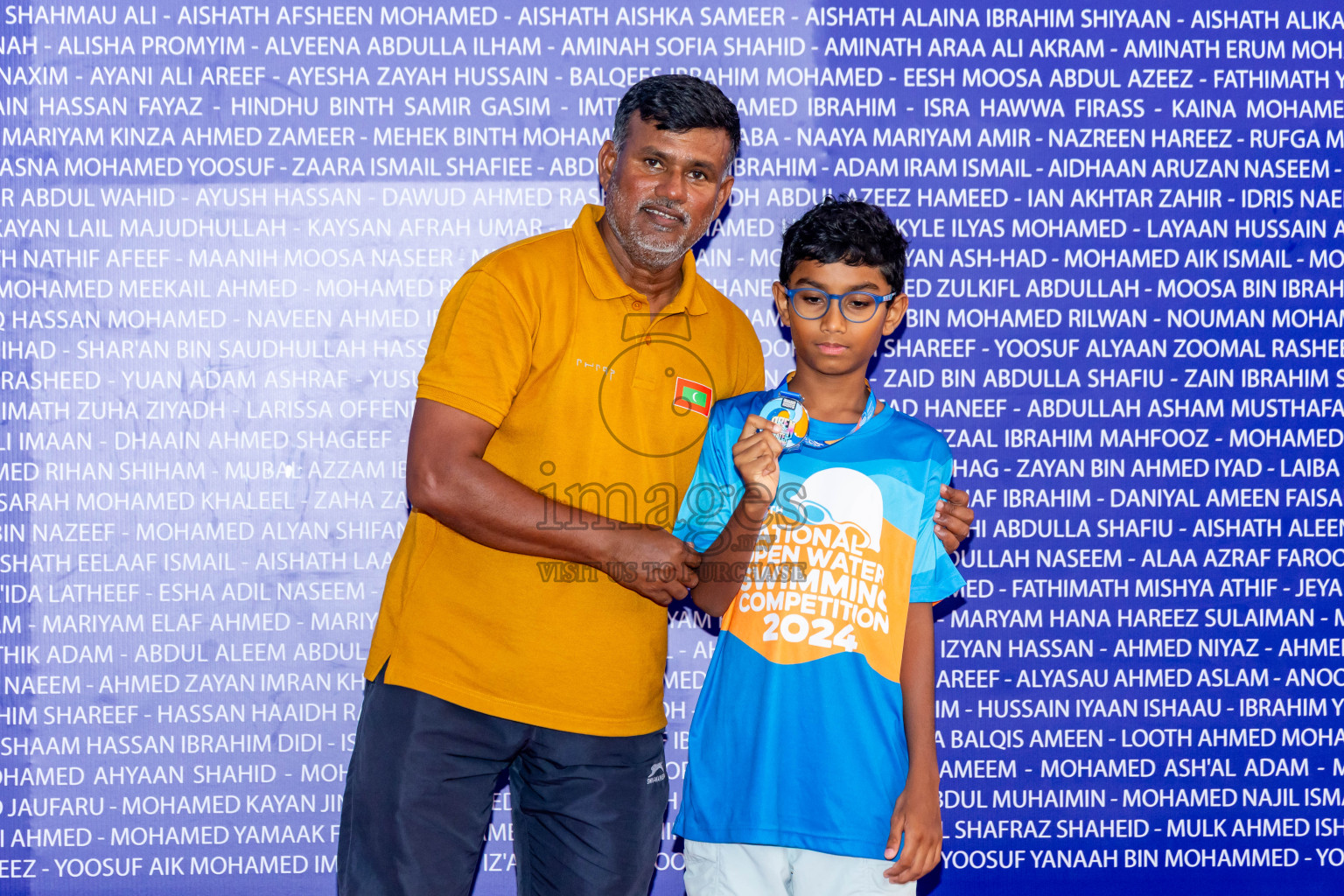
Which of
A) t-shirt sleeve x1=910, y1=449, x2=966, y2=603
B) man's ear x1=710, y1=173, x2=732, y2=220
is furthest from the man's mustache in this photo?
t-shirt sleeve x1=910, y1=449, x2=966, y2=603

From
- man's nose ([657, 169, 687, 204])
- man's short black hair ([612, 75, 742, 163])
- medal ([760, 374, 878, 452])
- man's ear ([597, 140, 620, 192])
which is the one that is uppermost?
man's short black hair ([612, 75, 742, 163])

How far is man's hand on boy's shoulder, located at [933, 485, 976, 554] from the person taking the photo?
2000 millimetres

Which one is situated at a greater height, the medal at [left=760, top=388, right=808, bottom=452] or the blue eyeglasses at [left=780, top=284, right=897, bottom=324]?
the blue eyeglasses at [left=780, top=284, right=897, bottom=324]

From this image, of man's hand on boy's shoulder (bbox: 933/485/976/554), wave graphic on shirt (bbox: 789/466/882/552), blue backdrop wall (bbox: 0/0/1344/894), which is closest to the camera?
wave graphic on shirt (bbox: 789/466/882/552)

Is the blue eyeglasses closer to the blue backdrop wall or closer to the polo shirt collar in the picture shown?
the polo shirt collar

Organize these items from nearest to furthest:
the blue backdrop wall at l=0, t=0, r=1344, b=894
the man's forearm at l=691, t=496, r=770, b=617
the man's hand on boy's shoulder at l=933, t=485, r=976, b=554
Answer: the man's forearm at l=691, t=496, r=770, b=617, the man's hand on boy's shoulder at l=933, t=485, r=976, b=554, the blue backdrop wall at l=0, t=0, r=1344, b=894

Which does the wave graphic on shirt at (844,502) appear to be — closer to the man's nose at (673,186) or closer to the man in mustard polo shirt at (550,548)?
the man in mustard polo shirt at (550,548)

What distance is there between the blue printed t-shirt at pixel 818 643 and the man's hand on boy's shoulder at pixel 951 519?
0.04 meters

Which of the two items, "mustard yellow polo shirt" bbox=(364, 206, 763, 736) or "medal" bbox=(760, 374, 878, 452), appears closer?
"medal" bbox=(760, 374, 878, 452)

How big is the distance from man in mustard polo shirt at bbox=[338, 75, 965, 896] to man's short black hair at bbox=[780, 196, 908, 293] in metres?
0.20

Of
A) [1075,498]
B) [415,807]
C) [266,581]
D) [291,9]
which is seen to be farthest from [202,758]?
[1075,498]

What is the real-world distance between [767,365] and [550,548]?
1047mm

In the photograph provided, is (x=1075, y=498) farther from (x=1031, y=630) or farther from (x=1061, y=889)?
(x=1061, y=889)

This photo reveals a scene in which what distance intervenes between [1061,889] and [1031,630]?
76 centimetres
